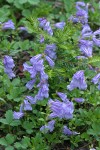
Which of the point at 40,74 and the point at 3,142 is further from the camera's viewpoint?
the point at 40,74

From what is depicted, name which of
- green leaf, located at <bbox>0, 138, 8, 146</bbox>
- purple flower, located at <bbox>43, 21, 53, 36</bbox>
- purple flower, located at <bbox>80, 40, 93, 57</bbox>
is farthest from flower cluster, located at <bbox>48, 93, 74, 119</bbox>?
purple flower, located at <bbox>43, 21, 53, 36</bbox>

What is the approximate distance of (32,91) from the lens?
329cm

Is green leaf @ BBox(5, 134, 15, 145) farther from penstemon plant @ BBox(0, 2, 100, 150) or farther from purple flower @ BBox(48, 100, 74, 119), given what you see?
purple flower @ BBox(48, 100, 74, 119)

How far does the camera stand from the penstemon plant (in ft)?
9.62

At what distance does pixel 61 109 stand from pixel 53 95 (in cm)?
34

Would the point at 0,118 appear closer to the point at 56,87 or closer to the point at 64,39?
the point at 56,87

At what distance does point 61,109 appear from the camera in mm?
2807

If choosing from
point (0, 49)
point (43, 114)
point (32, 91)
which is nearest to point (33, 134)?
point (43, 114)

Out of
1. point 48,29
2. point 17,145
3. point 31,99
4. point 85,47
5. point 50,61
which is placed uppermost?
point 48,29

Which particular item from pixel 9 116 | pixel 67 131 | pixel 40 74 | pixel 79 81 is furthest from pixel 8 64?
pixel 67 131

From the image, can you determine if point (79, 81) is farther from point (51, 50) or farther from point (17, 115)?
point (17, 115)

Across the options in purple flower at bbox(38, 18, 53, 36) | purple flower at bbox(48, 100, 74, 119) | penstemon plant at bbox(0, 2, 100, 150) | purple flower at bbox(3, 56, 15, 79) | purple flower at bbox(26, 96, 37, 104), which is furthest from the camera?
purple flower at bbox(38, 18, 53, 36)

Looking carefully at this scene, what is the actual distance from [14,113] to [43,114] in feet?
0.73

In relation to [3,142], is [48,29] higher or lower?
higher
